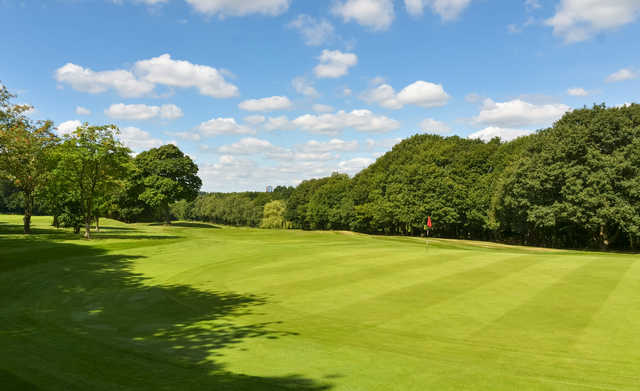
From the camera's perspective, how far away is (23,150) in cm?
3719

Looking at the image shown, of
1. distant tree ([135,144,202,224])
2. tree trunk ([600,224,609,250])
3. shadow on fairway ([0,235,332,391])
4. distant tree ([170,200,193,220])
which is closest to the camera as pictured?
shadow on fairway ([0,235,332,391])

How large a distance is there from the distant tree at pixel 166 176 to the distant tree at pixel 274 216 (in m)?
47.9

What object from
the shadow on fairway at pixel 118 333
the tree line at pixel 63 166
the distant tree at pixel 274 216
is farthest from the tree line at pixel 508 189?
the tree line at pixel 63 166

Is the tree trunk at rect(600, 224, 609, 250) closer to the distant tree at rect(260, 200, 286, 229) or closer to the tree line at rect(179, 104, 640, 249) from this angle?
the tree line at rect(179, 104, 640, 249)

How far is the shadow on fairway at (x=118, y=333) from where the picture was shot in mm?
6762

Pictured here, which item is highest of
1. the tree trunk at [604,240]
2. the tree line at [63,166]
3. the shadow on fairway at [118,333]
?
the tree line at [63,166]

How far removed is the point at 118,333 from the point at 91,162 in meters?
31.9

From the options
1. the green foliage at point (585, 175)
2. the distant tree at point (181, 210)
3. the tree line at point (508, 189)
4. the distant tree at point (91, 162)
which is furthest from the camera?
the distant tree at point (181, 210)

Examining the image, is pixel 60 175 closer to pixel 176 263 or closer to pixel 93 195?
pixel 93 195

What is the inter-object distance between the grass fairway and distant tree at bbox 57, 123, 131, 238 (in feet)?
57.9

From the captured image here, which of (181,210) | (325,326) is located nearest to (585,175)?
(325,326)

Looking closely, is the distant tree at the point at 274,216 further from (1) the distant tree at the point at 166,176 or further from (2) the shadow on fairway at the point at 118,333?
(2) the shadow on fairway at the point at 118,333

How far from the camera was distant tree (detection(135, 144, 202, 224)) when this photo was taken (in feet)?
227

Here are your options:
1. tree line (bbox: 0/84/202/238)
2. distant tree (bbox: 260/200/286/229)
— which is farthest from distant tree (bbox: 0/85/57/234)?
distant tree (bbox: 260/200/286/229)
